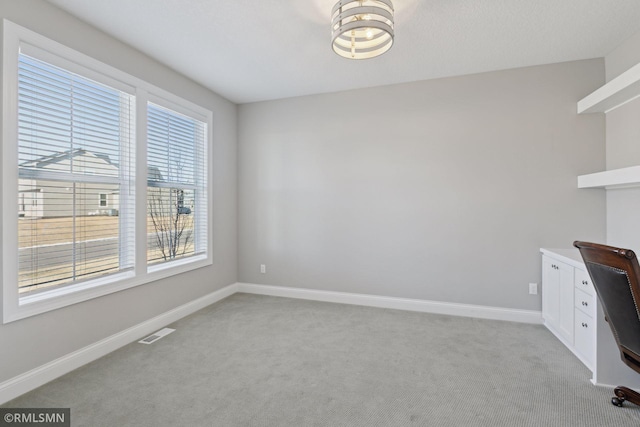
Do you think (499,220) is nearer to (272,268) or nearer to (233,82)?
(272,268)

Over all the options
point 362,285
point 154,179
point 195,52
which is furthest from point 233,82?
point 362,285

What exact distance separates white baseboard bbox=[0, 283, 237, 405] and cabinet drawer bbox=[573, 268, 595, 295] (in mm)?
3848

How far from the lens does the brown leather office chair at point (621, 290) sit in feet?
4.84

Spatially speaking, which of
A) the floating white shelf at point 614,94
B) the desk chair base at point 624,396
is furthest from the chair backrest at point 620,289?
the floating white shelf at point 614,94

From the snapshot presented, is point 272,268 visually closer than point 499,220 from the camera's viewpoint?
No

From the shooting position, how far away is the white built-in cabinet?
221 cm

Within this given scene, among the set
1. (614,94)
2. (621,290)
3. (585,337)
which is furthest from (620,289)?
(614,94)

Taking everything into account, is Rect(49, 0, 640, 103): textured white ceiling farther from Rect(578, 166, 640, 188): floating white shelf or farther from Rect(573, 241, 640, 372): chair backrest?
Rect(573, 241, 640, 372): chair backrest

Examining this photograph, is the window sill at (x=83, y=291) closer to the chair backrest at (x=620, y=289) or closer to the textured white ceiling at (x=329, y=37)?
the textured white ceiling at (x=329, y=37)

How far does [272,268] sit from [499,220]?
2977 mm

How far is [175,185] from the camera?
3389 millimetres

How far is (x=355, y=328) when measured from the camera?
309 centimetres

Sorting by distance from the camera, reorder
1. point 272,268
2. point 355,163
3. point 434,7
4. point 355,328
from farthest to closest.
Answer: point 272,268, point 355,163, point 355,328, point 434,7

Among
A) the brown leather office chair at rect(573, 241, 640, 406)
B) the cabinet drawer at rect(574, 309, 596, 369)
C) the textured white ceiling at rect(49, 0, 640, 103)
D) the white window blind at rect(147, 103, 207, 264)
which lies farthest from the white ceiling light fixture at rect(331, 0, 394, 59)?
the cabinet drawer at rect(574, 309, 596, 369)
